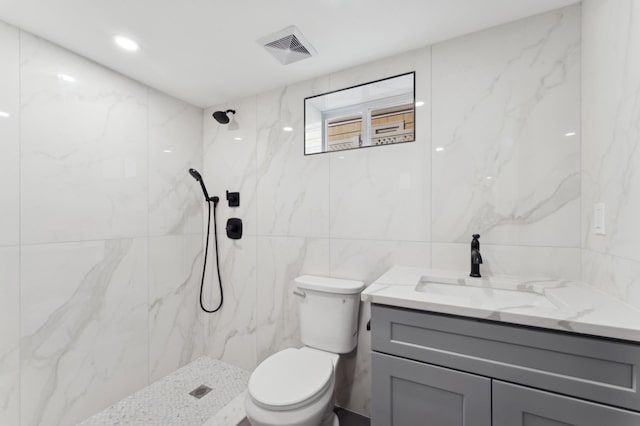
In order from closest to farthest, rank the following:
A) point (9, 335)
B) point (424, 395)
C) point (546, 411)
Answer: point (546, 411)
point (424, 395)
point (9, 335)

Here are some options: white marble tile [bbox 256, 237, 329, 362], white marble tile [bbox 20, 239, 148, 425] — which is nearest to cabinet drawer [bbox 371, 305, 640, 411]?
white marble tile [bbox 256, 237, 329, 362]

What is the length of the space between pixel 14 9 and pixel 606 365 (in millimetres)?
2630

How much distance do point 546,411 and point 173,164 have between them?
245cm

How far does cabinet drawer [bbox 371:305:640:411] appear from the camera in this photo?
770mm

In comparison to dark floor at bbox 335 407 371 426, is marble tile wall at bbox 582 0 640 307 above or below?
above

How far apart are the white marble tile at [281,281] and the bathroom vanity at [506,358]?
Answer: 77cm

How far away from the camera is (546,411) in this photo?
836 millimetres

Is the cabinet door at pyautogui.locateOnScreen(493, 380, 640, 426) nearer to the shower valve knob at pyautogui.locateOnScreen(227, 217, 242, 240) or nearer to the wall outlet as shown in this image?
the wall outlet

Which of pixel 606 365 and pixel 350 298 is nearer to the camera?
pixel 606 365

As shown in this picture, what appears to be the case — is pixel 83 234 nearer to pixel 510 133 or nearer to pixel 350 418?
pixel 350 418

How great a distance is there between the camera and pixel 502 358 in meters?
0.90

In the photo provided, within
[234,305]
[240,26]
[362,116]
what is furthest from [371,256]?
[240,26]

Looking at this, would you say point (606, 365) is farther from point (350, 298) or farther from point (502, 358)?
point (350, 298)

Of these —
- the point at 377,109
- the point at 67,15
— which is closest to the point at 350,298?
the point at 377,109
